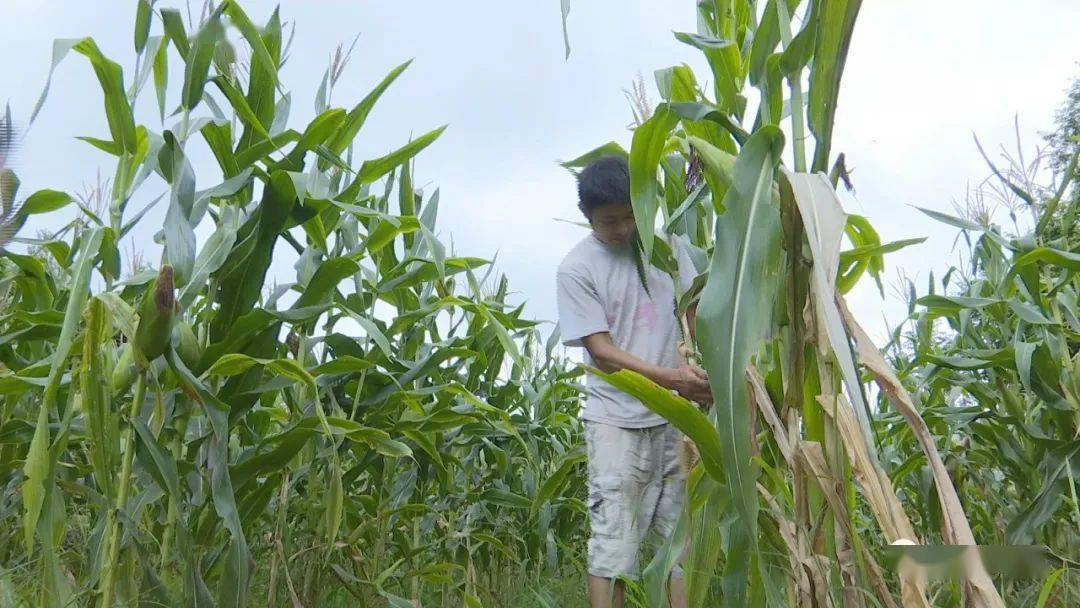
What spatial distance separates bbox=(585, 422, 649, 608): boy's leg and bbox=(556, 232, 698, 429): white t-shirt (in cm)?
6

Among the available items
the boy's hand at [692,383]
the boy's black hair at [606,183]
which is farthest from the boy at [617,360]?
the boy's hand at [692,383]

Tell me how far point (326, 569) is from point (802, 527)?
1441mm

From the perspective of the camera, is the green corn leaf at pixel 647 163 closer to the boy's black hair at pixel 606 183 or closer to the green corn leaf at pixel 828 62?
the green corn leaf at pixel 828 62

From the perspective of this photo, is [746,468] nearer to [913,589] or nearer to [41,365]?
[913,589]

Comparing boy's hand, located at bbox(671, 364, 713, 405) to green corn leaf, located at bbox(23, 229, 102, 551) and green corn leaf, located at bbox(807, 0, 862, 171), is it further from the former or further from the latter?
green corn leaf, located at bbox(23, 229, 102, 551)

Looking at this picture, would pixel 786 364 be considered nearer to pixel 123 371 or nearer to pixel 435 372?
pixel 123 371

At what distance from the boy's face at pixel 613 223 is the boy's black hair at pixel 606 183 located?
0.08 feet

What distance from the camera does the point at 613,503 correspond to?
229 cm

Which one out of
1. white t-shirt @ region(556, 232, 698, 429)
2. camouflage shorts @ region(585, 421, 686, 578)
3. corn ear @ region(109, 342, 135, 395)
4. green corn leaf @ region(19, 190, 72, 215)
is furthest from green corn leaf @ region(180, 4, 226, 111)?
camouflage shorts @ region(585, 421, 686, 578)

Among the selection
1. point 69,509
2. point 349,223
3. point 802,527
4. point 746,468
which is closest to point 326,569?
point 349,223

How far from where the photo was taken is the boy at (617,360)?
2.24 meters

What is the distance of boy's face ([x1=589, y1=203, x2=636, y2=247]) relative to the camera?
2.29 m

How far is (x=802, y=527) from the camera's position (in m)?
1.10

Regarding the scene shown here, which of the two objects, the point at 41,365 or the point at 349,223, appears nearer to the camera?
the point at 41,365
